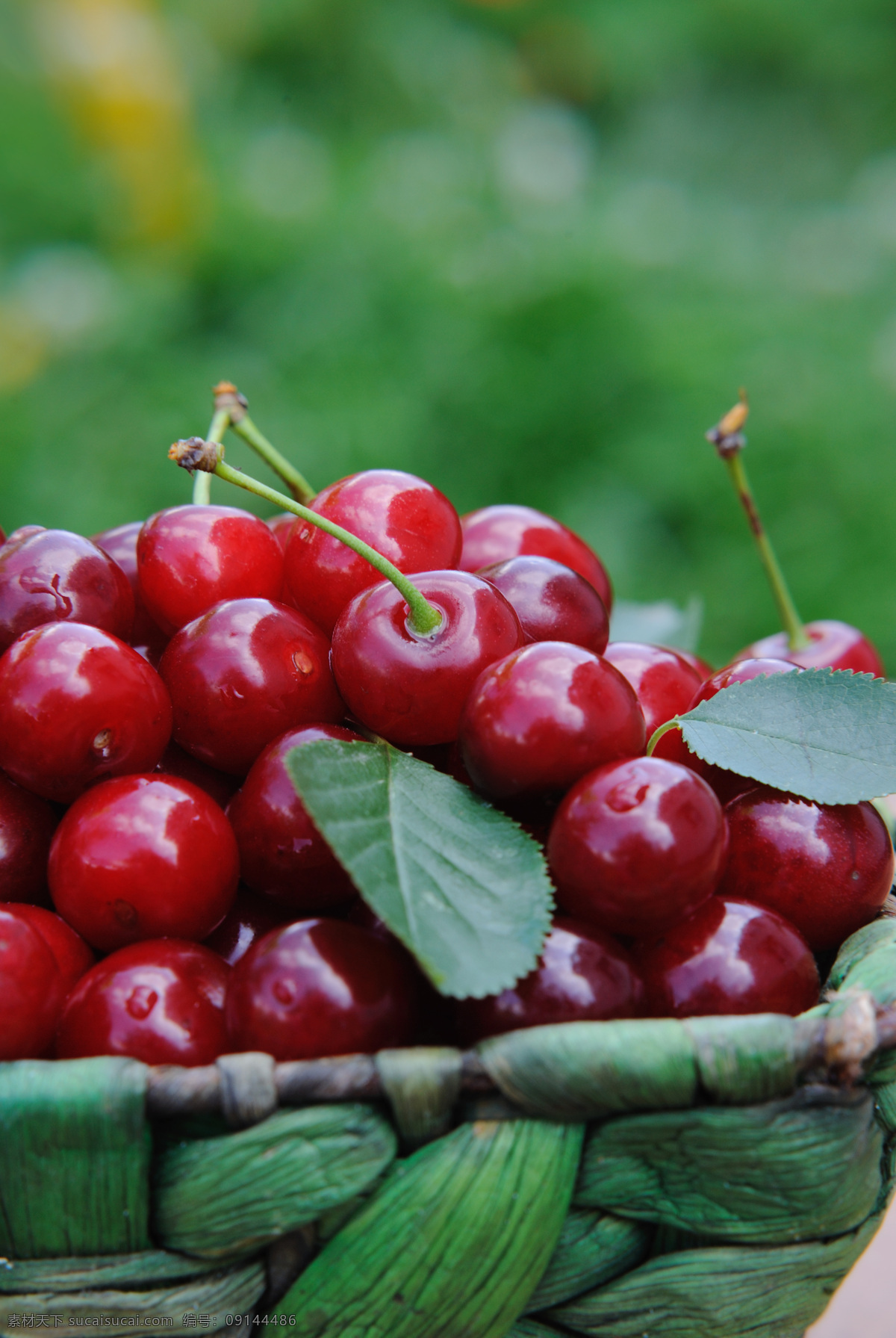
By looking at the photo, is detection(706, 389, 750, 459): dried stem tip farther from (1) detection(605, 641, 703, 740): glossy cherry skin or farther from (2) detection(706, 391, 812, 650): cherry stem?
(1) detection(605, 641, 703, 740): glossy cherry skin

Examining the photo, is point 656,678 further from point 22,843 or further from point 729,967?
point 22,843

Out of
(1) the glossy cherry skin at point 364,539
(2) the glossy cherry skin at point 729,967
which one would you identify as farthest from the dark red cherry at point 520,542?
(2) the glossy cherry skin at point 729,967

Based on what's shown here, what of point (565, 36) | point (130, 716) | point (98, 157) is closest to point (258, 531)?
point (130, 716)

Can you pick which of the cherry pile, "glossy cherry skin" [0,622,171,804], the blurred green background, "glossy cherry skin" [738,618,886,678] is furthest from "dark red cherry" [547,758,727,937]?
the blurred green background

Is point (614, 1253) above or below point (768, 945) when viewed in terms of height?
below

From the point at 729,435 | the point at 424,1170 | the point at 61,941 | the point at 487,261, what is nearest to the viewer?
the point at 424,1170

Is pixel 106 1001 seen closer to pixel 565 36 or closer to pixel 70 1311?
pixel 70 1311

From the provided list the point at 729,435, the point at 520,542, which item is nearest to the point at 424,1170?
the point at 520,542
